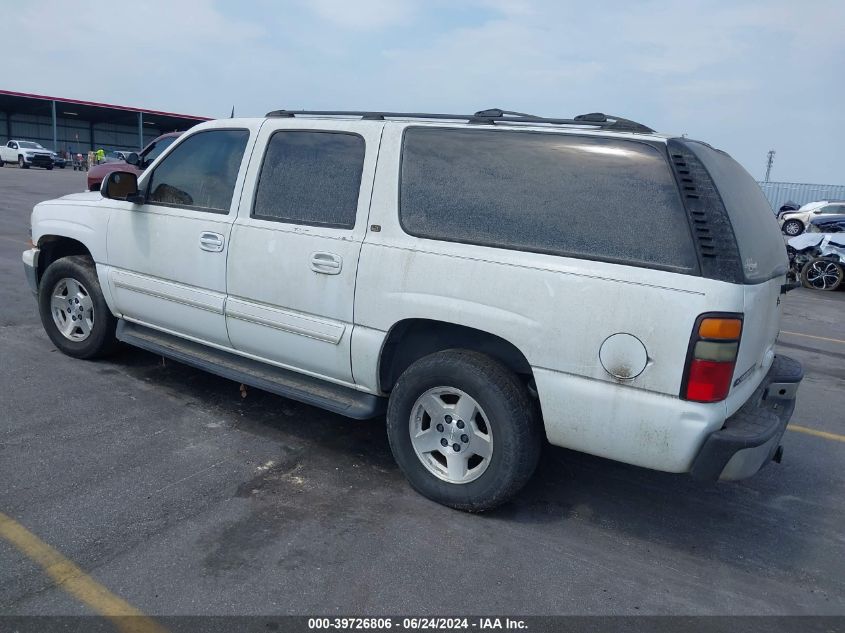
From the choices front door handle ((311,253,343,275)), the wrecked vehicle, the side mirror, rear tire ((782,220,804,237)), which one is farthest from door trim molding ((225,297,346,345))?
rear tire ((782,220,804,237))

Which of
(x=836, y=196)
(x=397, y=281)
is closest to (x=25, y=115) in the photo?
(x=836, y=196)

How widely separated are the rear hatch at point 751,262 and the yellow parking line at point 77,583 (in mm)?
2620

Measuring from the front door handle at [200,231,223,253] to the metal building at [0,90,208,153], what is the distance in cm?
4619

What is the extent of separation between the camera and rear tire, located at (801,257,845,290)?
13809 millimetres

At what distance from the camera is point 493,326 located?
3324mm

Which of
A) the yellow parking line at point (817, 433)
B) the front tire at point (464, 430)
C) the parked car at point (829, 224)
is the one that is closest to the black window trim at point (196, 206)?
the front tire at point (464, 430)

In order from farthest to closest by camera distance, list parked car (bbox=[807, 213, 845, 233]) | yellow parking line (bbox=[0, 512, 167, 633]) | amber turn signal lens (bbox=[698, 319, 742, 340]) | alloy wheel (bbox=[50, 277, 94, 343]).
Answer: parked car (bbox=[807, 213, 845, 233]) < alloy wheel (bbox=[50, 277, 94, 343]) < amber turn signal lens (bbox=[698, 319, 742, 340]) < yellow parking line (bbox=[0, 512, 167, 633])

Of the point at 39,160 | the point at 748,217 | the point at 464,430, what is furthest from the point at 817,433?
the point at 39,160

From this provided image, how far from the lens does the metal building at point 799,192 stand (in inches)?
1451

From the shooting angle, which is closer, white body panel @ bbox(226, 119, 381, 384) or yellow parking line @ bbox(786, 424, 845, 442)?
white body panel @ bbox(226, 119, 381, 384)

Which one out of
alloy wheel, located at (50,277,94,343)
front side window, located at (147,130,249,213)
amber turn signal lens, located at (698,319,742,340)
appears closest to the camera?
amber turn signal lens, located at (698,319,742,340)

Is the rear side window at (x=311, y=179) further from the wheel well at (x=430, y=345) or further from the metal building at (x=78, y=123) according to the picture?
the metal building at (x=78, y=123)

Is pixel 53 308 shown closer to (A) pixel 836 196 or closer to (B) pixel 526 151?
(B) pixel 526 151

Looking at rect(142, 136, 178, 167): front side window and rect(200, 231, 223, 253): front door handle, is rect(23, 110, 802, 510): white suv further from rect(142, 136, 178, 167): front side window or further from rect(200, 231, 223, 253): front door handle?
rect(142, 136, 178, 167): front side window
